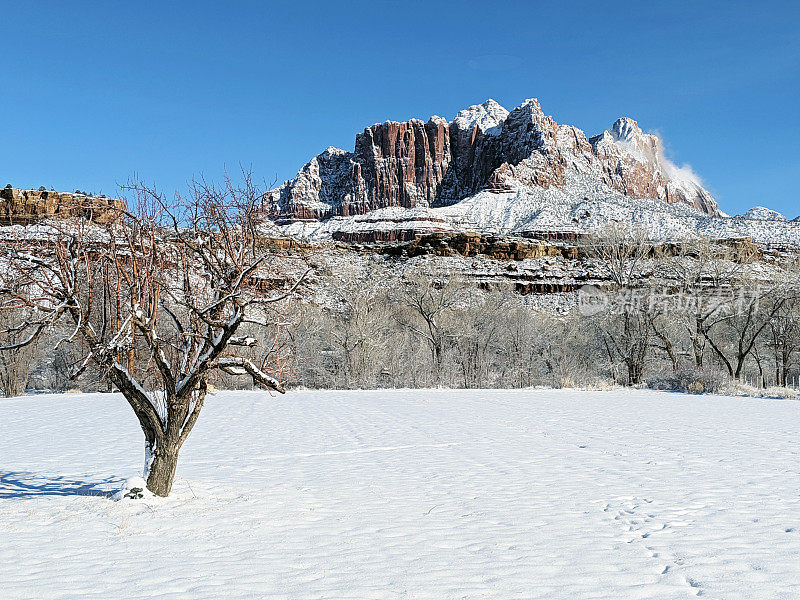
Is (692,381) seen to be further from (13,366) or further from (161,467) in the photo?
(13,366)

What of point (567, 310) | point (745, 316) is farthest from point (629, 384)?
point (567, 310)

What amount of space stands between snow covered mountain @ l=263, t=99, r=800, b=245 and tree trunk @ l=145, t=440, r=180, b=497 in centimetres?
6827

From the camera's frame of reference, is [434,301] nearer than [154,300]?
No

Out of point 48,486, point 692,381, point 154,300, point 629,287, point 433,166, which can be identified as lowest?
point 48,486

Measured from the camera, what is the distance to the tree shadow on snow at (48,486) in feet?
21.9

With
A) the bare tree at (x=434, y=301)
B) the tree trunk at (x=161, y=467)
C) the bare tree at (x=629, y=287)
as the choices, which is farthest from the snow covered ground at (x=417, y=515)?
the bare tree at (x=434, y=301)

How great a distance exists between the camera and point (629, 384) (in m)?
27.2

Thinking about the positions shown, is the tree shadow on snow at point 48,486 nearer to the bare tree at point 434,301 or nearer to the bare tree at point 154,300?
the bare tree at point 154,300

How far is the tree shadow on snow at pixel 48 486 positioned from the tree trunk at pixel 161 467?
2.26 ft

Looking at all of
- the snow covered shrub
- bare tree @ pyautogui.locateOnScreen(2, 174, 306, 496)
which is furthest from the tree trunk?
the snow covered shrub

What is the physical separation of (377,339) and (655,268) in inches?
638

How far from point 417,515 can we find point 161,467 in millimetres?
2975

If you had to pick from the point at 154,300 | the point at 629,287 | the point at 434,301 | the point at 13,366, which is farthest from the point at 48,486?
the point at 434,301

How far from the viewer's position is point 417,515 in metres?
5.82
